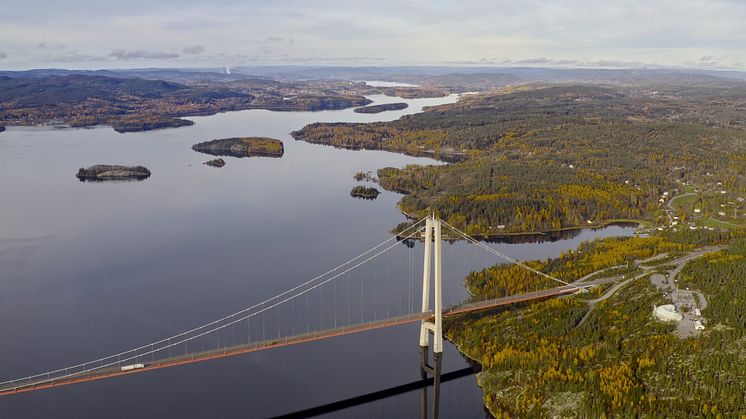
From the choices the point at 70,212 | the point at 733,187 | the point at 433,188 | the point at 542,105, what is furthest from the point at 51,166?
the point at 542,105

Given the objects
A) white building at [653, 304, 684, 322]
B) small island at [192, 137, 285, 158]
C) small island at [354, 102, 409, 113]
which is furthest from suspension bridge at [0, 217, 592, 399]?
small island at [354, 102, 409, 113]

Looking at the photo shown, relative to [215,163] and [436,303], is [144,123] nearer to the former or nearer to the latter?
[215,163]

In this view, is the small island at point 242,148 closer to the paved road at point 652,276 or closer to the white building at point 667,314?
the paved road at point 652,276

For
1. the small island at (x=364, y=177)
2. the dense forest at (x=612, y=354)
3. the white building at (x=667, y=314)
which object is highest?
the white building at (x=667, y=314)

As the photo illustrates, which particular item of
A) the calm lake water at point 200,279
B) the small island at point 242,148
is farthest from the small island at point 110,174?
the small island at point 242,148

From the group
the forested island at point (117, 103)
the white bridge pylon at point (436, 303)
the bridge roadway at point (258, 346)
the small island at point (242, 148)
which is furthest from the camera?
the forested island at point (117, 103)

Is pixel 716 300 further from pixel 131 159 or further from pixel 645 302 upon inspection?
pixel 131 159
